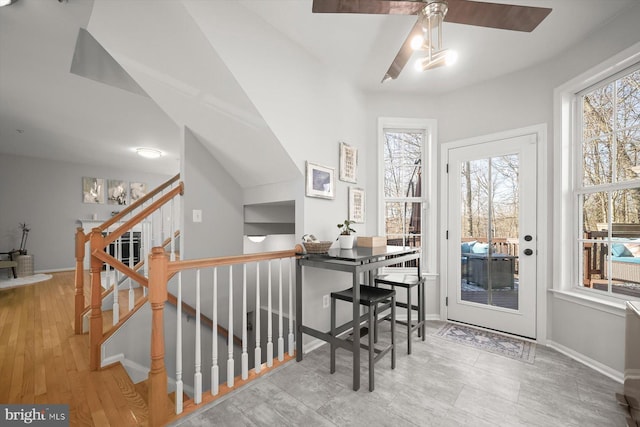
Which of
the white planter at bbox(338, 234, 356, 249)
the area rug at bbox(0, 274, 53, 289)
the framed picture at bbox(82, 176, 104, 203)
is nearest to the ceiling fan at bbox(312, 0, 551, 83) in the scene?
the white planter at bbox(338, 234, 356, 249)

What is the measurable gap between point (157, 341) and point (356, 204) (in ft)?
7.07

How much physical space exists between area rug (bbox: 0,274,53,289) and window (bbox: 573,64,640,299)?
26.0ft

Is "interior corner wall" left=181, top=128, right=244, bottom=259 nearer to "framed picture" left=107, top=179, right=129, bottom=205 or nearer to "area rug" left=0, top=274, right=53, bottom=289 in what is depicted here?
"area rug" left=0, top=274, right=53, bottom=289

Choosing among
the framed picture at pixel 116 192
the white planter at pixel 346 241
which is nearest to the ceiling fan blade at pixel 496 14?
the white planter at pixel 346 241

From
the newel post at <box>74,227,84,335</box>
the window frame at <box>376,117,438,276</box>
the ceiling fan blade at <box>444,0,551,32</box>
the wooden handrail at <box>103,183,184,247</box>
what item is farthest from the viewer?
the window frame at <box>376,117,438,276</box>

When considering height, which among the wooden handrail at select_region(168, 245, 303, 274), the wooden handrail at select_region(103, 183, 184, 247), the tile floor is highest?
the wooden handrail at select_region(103, 183, 184, 247)

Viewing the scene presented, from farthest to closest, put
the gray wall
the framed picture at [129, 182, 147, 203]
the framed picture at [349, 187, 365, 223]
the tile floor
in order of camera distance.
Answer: the framed picture at [129, 182, 147, 203] < the gray wall < the framed picture at [349, 187, 365, 223] < the tile floor

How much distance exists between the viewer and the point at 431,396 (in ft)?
5.78

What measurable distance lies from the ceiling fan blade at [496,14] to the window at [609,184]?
1271 mm

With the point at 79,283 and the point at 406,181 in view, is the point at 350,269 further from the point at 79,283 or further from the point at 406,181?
the point at 79,283

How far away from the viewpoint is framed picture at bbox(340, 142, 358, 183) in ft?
9.27

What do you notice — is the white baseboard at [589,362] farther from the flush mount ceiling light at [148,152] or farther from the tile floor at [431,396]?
the flush mount ceiling light at [148,152]

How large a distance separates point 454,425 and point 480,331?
→ 1611 mm

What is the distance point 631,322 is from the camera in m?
1.62
